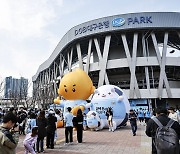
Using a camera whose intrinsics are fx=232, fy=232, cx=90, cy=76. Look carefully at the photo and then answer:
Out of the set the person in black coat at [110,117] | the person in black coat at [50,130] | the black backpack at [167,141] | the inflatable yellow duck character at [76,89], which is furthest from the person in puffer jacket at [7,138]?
the inflatable yellow duck character at [76,89]

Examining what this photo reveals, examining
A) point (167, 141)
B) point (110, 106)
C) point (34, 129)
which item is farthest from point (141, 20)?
point (167, 141)

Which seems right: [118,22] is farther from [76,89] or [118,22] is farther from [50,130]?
[50,130]

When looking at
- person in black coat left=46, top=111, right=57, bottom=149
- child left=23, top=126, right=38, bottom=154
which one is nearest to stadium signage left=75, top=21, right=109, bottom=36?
person in black coat left=46, top=111, right=57, bottom=149

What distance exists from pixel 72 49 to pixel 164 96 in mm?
19482

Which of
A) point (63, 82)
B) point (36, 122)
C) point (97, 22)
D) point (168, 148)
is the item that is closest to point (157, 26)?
point (97, 22)

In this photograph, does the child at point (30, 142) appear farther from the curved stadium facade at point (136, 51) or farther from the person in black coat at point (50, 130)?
the curved stadium facade at point (136, 51)

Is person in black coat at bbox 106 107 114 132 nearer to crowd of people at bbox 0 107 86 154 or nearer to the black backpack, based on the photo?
crowd of people at bbox 0 107 86 154

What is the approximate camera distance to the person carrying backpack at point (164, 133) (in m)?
3.83

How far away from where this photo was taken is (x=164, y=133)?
13.0ft

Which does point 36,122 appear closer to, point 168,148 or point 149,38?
point 168,148

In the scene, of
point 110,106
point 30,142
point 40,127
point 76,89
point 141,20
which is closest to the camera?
point 30,142

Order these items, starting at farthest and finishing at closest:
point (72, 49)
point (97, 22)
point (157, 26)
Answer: point (72, 49), point (97, 22), point (157, 26)

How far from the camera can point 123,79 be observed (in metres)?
42.8

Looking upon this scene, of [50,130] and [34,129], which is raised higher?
[34,129]
